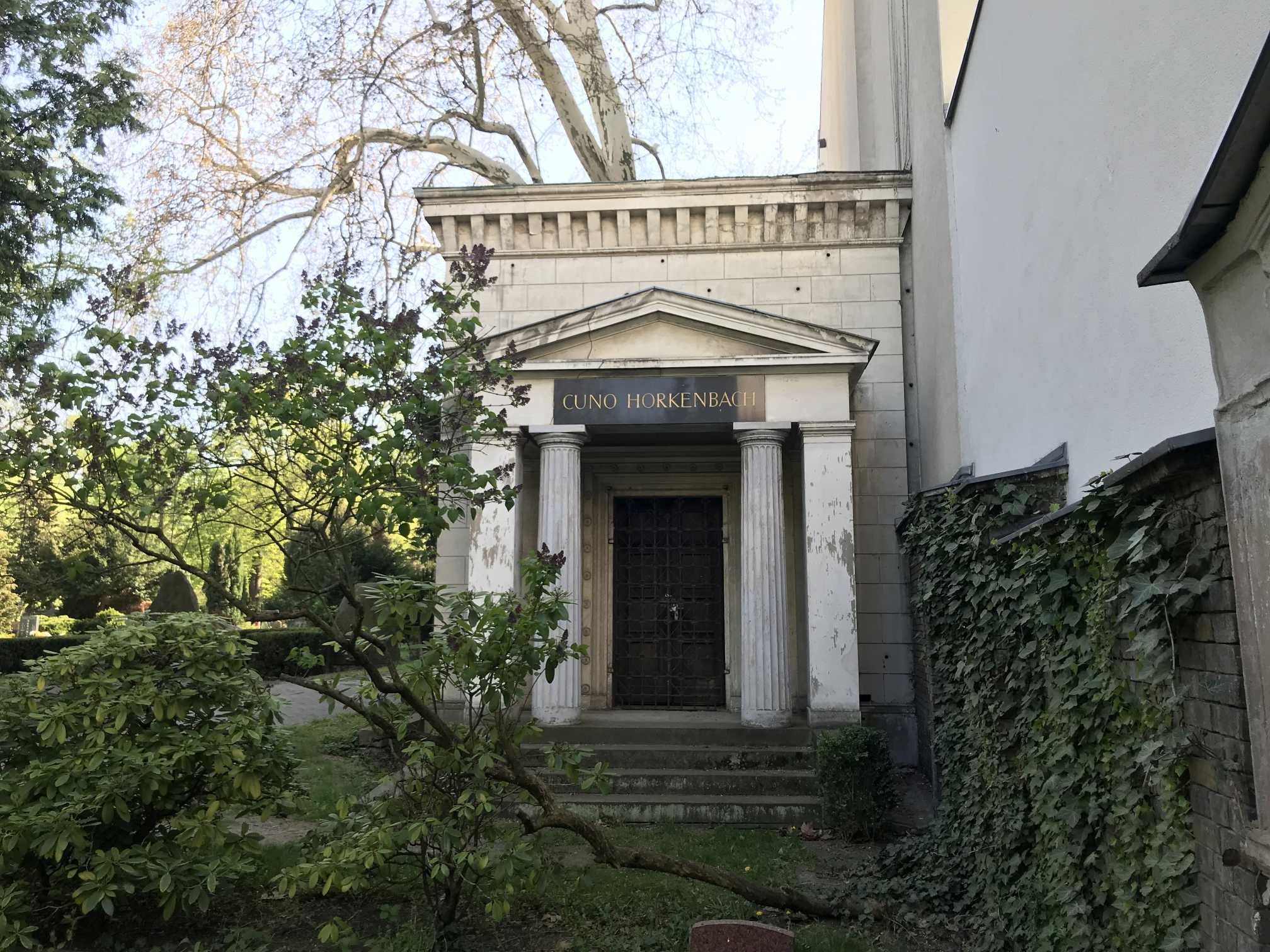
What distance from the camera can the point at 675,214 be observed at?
490 inches

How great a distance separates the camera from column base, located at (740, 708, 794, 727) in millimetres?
9742

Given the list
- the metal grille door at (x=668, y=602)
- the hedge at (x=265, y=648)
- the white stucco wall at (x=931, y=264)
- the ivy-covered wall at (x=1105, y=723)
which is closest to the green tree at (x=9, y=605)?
the hedge at (x=265, y=648)

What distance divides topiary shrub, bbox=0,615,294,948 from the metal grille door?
6529 millimetres

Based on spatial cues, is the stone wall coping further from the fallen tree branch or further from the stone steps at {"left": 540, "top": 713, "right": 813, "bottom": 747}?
the fallen tree branch

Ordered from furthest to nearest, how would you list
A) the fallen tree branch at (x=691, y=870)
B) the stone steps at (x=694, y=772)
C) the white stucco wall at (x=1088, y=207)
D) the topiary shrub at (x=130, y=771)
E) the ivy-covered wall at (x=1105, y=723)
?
1. the stone steps at (x=694, y=772)
2. the fallen tree branch at (x=691, y=870)
3. the topiary shrub at (x=130, y=771)
4. the white stucco wall at (x=1088, y=207)
5. the ivy-covered wall at (x=1105, y=723)

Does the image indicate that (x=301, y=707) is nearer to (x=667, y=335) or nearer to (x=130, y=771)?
(x=667, y=335)

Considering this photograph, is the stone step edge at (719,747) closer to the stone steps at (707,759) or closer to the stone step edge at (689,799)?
the stone steps at (707,759)

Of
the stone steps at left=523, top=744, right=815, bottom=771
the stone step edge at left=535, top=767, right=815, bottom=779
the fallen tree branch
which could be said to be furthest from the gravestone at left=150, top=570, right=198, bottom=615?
the fallen tree branch

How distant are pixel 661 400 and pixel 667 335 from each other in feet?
2.64

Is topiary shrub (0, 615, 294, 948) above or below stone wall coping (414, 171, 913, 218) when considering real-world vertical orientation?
below

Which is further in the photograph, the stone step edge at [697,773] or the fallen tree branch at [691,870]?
the stone step edge at [697,773]

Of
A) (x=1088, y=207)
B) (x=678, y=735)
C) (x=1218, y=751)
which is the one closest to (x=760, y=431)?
(x=678, y=735)

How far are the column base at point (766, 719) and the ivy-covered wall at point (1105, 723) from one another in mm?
3382

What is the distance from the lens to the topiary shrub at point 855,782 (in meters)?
8.16
